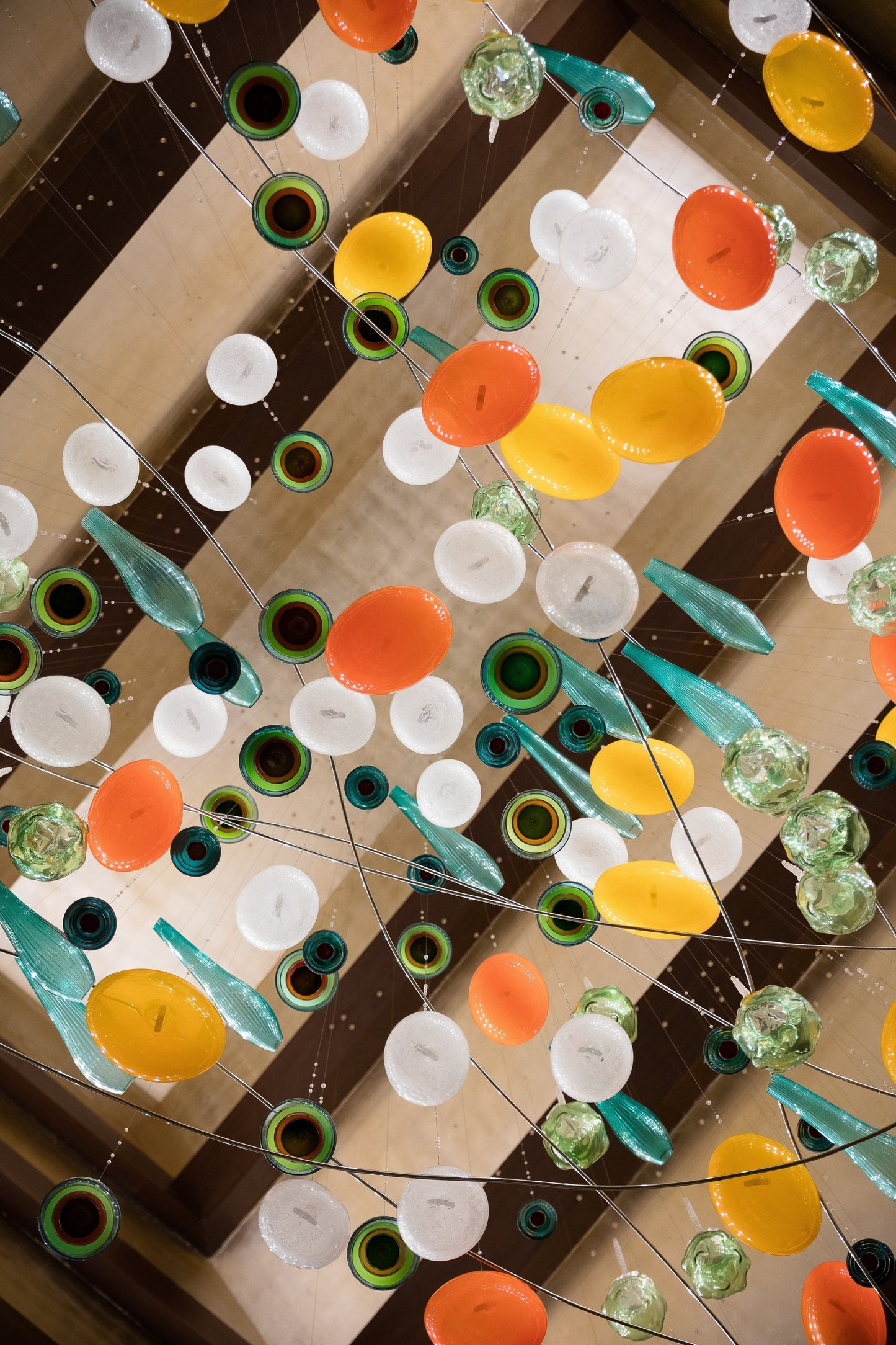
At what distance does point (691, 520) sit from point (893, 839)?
49.8 inches

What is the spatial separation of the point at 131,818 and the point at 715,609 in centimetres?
152

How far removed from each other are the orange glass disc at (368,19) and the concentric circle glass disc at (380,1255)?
2.93 meters

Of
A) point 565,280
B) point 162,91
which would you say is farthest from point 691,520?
point 162,91

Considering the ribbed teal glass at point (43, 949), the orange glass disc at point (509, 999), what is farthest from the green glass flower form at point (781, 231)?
the ribbed teal glass at point (43, 949)

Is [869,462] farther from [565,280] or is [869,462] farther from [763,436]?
[565,280]

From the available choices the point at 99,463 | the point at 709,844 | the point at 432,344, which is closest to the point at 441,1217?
the point at 709,844

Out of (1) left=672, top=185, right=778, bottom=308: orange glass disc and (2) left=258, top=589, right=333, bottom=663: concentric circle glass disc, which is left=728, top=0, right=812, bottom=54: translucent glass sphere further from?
(2) left=258, top=589, right=333, bottom=663: concentric circle glass disc

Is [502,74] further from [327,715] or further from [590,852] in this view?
[590,852]

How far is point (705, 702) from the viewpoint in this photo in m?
2.13

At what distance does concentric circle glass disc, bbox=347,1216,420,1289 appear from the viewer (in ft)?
7.58

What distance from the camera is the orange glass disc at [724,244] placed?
1930 millimetres

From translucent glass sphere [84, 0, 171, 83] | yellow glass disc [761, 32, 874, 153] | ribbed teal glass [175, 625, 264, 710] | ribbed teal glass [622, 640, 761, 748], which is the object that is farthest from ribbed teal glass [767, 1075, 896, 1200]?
translucent glass sphere [84, 0, 171, 83]

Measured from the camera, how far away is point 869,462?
1.89 metres

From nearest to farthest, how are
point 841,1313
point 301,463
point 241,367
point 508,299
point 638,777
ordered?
point 841,1313, point 638,777, point 241,367, point 508,299, point 301,463
